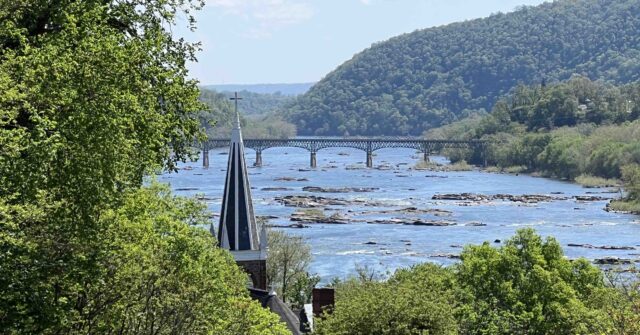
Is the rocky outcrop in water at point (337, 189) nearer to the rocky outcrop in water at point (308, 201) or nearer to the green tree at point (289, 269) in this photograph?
the rocky outcrop in water at point (308, 201)

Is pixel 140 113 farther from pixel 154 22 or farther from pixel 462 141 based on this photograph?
pixel 462 141

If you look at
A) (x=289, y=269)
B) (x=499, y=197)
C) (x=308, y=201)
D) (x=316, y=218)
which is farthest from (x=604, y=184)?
(x=289, y=269)

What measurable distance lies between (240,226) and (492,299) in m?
8.20

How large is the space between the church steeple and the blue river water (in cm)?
224

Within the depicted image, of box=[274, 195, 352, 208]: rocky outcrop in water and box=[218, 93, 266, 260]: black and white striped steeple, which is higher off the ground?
box=[218, 93, 266, 260]: black and white striped steeple

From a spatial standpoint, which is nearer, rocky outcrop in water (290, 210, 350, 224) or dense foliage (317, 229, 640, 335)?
dense foliage (317, 229, 640, 335)

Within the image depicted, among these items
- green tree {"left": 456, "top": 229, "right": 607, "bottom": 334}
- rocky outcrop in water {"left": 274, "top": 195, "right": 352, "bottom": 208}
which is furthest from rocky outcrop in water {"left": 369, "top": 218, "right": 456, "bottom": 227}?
green tree {"left": 456, "top": 229, "right": 607, "bottom": 334}

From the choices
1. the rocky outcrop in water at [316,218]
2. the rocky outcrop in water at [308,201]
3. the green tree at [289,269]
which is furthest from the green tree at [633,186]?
the green tree at [289,269]

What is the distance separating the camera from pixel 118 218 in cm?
1360

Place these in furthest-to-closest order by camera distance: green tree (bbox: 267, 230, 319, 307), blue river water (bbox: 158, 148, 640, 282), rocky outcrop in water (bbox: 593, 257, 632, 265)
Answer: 1. blue river water (bbox: 158, 148, 640, 282)
2. rocky outcrop in water (bbox: 593, 257, 632, 265)
3. green tree (bbox: 267, 230, 319, 307)

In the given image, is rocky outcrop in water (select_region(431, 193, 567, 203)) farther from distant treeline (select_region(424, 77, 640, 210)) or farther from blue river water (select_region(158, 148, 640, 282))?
distant treeline (select_region(424, 77, 640, 210))

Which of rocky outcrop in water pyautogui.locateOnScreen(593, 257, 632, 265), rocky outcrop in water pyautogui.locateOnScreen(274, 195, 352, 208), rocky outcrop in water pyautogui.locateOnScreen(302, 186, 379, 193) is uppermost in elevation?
rocky outcrop in water pyautogui.locateOnScreen(593, 257, 632, 265)

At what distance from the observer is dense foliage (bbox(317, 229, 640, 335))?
24516mm

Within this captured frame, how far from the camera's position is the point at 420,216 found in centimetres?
9538
